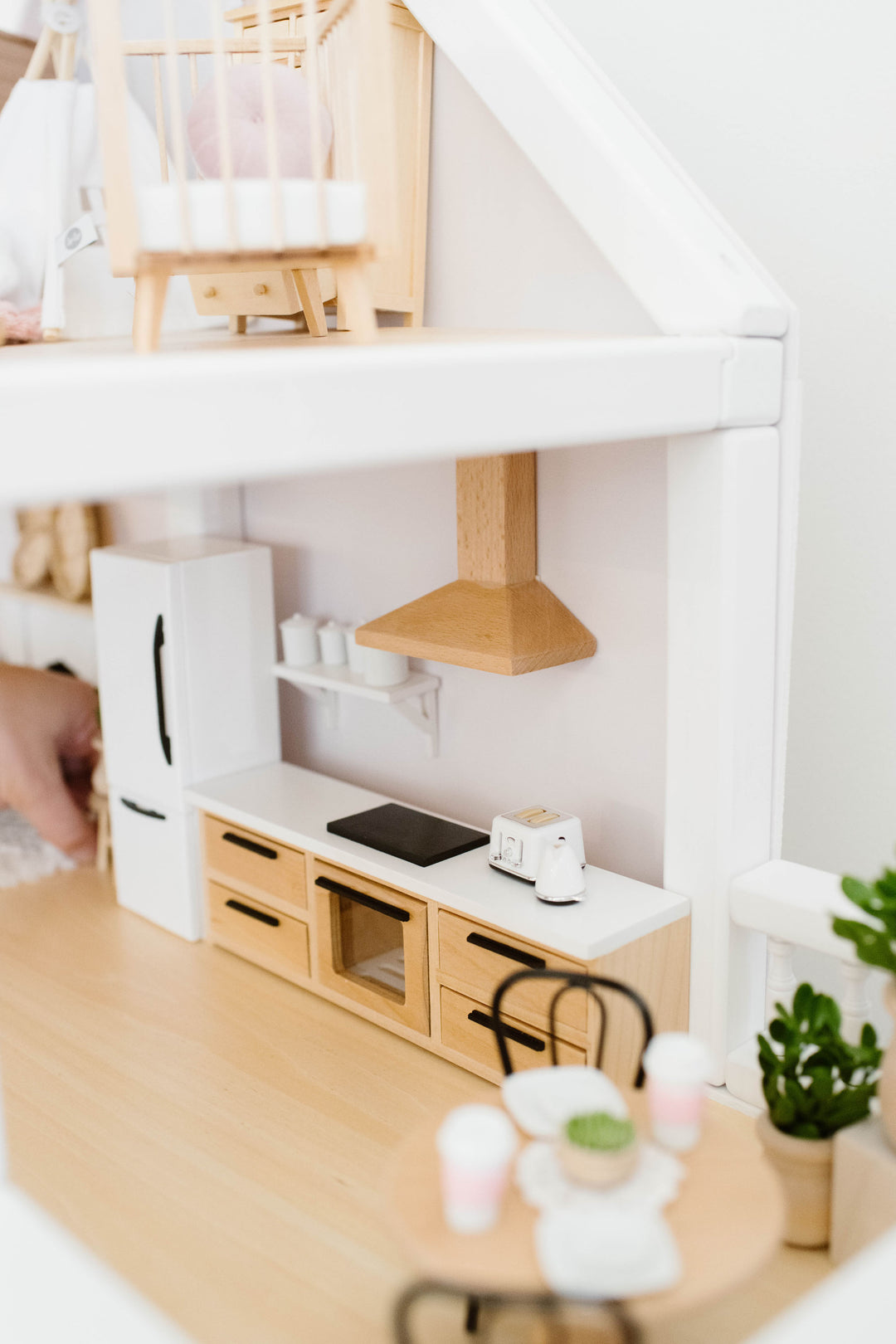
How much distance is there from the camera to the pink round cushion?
195 cm

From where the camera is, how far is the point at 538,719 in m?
2.83

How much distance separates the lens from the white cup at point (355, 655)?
9.95 feet

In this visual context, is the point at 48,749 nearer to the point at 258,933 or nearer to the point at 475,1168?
the point at 258,933

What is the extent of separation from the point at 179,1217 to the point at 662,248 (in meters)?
1.86

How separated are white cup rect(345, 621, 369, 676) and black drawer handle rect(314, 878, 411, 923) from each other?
0.55m

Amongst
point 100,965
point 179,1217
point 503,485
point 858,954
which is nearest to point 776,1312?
point 858,954

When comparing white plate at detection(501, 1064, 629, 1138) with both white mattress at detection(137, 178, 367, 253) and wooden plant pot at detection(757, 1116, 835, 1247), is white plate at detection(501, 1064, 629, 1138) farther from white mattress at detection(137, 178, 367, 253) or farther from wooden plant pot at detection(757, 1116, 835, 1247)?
white mattress at detection(137, 178, 367, 253)

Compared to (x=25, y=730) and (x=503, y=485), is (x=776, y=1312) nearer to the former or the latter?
(x=503, y=485)

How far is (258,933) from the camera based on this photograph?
3.00 m

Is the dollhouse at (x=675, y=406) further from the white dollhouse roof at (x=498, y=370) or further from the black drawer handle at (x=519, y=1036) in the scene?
the black drawer handle at (x=519, y=1036)

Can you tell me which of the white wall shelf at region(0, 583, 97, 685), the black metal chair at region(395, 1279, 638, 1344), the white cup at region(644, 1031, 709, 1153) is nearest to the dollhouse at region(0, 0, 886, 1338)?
the white cup at region(644, 1031, 709, 1153)

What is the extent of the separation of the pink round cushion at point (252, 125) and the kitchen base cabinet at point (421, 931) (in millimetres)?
1374

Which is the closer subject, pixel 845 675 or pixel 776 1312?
pixel 776 1312

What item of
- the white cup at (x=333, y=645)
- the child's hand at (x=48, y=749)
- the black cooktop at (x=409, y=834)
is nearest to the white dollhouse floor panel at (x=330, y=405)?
the black cooktop at (x=409, y=834)
